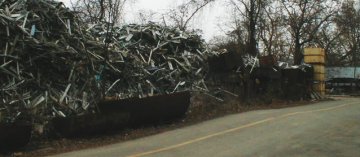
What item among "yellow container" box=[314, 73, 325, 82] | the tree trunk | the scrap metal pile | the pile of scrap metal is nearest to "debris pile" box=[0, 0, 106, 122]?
the scrap metal pile

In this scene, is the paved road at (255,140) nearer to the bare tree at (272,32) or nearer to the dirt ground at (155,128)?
the dirt ground at (155,128)

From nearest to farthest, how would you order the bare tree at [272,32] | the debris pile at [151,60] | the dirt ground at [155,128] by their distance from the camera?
the dirt ground at [155,128]
the debris pile at [151,60]
the bare tree at [272,32]

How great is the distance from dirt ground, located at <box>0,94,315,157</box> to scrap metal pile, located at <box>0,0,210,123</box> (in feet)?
2.79

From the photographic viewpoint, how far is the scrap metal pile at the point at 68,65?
53.8 feet

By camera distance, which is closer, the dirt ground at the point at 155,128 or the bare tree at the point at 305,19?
the dirt ground at the point at 155,128

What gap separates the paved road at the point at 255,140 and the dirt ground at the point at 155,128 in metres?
0.76

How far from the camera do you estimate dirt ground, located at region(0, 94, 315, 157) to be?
1396 centimetres

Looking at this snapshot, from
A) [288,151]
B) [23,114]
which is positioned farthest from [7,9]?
[288,151]

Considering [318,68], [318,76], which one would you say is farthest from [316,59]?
[318,76]

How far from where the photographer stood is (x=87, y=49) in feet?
64.0

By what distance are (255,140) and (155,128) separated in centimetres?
470

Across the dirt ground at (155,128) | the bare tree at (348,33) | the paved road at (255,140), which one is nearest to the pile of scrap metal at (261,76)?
the dirt ground at (155,128)

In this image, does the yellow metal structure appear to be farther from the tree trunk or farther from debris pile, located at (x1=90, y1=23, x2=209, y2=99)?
the tree trunk

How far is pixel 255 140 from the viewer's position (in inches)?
536
